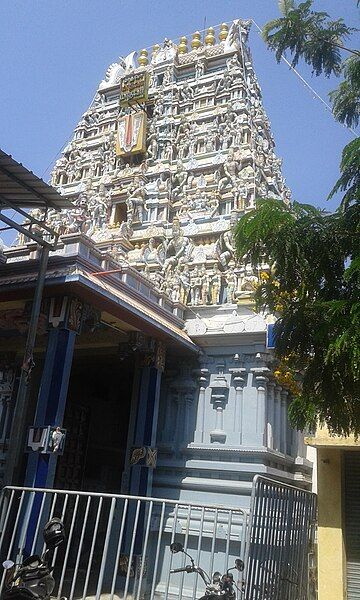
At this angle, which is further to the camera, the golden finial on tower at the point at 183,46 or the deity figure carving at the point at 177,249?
the golden finial on tower at the point at 183,46

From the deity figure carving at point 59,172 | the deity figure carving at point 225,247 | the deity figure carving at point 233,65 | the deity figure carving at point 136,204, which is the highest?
the deity figure carving at point 233,65

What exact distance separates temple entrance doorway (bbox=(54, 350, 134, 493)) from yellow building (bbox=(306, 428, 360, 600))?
5.42 metres

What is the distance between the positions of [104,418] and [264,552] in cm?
928

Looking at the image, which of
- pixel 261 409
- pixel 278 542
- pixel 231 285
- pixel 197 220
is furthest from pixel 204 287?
pixel 278 542

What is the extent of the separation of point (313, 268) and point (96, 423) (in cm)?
957

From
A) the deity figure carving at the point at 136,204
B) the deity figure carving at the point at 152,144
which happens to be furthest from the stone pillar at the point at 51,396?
the deity figure carving at the point at 152,144

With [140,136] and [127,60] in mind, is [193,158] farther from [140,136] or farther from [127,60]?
[127,60]

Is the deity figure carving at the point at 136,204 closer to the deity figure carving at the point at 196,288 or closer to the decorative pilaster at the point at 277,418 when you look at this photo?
the deity figure carving at the point at 196,288

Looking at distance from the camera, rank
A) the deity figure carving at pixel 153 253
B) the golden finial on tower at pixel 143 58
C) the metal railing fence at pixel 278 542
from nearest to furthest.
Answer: the metal railing fence at pixel 278 542 → the deity figure carving at pixel 153 253 → the golden finial on tower at pixel 143 58

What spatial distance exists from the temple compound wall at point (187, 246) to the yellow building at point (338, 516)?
215 centimetres

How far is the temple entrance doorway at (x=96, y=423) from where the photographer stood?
43.4 feet

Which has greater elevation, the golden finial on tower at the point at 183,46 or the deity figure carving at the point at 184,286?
the golden finial on tower at the point at 183,46

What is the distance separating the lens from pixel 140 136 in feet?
60.7

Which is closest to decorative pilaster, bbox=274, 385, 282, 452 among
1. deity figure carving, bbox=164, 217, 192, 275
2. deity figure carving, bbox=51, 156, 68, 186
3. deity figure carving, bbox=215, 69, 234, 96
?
deity figure carving, bbox=164, 217, 192, 275
